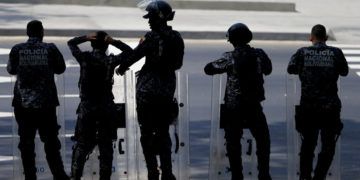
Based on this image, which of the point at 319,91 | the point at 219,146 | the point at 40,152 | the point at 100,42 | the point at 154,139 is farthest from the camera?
the point at 40,152

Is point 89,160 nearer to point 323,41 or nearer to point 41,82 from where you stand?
point 41,82

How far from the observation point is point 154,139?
1098cm

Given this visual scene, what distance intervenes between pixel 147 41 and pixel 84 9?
1895cm

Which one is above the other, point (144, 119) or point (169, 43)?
point (169, 43)

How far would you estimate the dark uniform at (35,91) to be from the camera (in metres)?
11.0

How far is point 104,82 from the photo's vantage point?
→ 10.9m

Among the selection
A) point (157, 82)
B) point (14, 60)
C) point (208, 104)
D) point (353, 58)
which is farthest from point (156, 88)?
point (353, 58)

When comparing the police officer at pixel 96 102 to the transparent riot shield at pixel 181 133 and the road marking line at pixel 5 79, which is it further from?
the road marking line at pixel 5 79

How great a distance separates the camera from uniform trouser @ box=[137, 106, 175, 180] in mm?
10938

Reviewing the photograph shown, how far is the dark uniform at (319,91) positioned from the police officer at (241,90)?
1.34 feet

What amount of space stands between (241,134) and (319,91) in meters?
0.89

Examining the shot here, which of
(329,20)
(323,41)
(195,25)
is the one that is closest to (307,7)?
(329,20)

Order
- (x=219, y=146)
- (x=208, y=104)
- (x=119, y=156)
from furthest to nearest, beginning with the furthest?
(x=208, y=104)
(x=119, y=156)
(x=219, y=146)

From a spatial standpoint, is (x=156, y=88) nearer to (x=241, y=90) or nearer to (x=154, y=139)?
(x=154, y=139)
